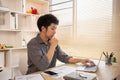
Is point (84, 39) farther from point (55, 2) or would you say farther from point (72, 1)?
point (55, 2)

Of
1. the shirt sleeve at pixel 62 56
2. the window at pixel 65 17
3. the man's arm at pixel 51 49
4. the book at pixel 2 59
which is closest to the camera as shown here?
the man's arm at pixel 51 49

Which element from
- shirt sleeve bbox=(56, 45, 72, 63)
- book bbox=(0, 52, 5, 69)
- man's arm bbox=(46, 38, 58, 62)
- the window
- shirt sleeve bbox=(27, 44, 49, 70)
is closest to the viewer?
shirt sleeve bbox=(27, 44, 49, 70)

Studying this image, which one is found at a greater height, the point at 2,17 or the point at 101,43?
the point at 2,17

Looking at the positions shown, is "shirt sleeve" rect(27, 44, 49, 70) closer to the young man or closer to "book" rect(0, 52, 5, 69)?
the young man

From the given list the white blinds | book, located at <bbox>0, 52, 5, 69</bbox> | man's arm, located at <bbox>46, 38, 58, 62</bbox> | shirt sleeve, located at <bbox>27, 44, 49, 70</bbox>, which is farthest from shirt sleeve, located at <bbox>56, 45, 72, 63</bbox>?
book, located at <bbox>0, 52, 5, 69</bbox>

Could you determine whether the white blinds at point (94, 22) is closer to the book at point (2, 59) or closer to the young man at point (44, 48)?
the young man at point (44, 48)

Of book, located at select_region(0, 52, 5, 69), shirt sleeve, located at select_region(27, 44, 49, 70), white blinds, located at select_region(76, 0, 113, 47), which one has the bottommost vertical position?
book, located at select_region(0, 52, 5, 69)

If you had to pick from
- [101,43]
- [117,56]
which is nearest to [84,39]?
[101,43]

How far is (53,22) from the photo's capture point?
168cm

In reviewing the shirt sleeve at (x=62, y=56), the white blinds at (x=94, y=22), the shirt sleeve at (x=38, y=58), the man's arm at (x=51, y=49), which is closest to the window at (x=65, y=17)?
the white blinds at (x=94, y=22)

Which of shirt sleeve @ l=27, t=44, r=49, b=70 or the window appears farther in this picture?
the window

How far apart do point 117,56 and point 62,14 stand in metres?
1.47

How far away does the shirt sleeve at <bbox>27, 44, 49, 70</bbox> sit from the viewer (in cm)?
146

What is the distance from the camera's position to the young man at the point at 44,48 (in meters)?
1.48
